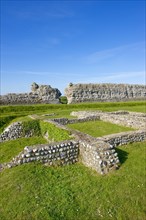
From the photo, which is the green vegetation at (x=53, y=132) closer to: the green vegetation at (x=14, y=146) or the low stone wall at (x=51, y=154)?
the green vegetation at (x=14, y=146)

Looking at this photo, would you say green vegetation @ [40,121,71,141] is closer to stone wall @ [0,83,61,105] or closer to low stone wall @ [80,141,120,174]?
low stone wall @ [80,141,120,174]

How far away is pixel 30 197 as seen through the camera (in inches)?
321

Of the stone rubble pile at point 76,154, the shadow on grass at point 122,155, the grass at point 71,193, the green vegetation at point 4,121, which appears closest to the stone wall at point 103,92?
the green vegetation at point 4,121

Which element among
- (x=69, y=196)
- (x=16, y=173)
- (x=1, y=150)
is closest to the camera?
(x=69, y=196)

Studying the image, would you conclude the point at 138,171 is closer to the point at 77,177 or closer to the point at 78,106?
the point at 77,177

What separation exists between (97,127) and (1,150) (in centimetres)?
793

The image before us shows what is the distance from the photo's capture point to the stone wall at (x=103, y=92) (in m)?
38.3

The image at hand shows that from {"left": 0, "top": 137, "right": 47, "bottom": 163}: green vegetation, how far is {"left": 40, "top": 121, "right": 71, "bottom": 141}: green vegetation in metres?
0.83

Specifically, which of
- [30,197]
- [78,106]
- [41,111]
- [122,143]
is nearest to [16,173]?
[30,197]

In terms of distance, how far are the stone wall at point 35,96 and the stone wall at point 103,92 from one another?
344 cm

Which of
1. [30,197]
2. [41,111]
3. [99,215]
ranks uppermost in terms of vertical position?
[41,111]

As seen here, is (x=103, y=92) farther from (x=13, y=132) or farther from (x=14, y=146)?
(x=14, y=146)

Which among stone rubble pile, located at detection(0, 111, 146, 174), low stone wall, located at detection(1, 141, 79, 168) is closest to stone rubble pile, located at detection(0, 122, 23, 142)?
stone rubble pile, located at detection(0, 111, 146, 174)

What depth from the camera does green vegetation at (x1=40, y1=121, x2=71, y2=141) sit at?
13.3 metres
